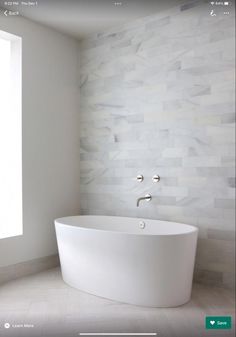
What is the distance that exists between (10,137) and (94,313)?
1888 millimetres

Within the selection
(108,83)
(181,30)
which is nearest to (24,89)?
(108,83)

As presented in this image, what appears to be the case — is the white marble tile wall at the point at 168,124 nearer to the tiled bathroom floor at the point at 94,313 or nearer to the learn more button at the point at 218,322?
the tiled bathroom floor at the point at 94,313

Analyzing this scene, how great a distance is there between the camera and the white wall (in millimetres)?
3357

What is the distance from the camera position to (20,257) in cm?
330

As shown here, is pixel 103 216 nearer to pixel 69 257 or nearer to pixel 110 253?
pixel 69 257

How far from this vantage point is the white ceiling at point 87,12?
106 inches

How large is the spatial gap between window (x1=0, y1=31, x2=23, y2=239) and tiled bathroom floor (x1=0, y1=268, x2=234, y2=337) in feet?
2.44

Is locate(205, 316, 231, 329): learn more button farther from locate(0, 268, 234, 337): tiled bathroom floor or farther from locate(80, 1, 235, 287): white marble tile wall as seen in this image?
locate(80, 1, 235, 287): white marble tile wall

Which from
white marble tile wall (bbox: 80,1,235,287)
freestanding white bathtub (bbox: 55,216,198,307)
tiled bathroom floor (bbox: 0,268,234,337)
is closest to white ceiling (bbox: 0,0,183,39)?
white marble tile wall (bbox: 80,1,235,287)

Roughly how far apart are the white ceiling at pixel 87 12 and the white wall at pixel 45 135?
0.21 m

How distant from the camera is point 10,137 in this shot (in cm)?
338

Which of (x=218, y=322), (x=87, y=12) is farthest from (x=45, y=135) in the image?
(x=218, y=322)

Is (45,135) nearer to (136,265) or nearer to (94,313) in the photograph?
(136,265)

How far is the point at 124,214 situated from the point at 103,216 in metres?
0.22
